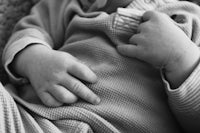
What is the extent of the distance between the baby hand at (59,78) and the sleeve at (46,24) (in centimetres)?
8

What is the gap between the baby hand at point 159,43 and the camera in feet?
2.25

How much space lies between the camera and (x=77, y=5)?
2.87ft

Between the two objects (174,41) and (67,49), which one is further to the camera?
(67,49)

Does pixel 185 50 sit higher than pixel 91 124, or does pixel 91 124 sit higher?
pixel 185 50

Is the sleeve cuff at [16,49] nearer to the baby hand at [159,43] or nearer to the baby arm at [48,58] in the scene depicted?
the baby arm at [48,58]

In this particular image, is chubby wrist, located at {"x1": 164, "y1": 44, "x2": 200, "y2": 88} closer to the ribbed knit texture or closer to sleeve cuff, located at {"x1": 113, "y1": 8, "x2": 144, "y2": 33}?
the ribbed knit texture

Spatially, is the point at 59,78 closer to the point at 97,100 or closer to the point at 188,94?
the point at 97,100

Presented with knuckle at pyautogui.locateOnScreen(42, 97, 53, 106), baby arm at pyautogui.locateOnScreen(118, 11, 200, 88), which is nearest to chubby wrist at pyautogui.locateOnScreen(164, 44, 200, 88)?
baby arm at pyautogui.locateOnScreen(118, 11, 200, 88)

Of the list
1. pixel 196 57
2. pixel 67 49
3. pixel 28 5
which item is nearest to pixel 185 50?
pixel 196 57

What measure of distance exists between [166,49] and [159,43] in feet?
0.06

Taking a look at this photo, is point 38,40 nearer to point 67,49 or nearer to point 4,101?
point 67,49

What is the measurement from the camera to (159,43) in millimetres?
691

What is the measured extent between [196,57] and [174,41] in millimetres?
52

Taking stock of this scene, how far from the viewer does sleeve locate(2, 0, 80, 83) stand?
84 centimetres
